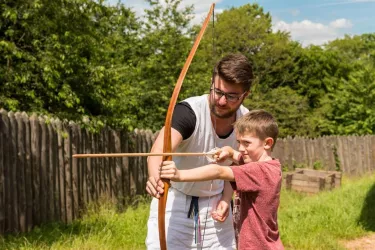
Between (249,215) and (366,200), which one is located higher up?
(249,215)

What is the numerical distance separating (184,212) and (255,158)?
524 millimetres

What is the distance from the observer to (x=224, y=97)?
2.67 m

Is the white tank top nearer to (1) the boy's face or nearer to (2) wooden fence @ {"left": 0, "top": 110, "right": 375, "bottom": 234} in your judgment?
(1) the boy's face

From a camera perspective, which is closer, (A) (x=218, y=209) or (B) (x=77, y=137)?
(A) (x=218, y=209)

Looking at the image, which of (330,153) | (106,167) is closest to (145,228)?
(106,167)

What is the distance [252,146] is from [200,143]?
1.01 ft

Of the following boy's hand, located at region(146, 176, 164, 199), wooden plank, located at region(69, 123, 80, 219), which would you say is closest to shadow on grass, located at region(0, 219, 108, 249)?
wooden plank, located at region(69, 123, 80, 219)

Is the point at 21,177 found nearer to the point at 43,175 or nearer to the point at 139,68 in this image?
the point at 43,175

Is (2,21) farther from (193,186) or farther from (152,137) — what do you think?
(193,186)

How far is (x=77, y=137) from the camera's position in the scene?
293 inches

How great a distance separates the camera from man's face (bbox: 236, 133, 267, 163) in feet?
8.52

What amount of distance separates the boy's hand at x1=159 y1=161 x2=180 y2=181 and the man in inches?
9.8

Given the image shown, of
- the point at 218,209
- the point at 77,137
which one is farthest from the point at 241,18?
the point at 218,209

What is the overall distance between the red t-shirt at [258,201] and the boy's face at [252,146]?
0.23ft
